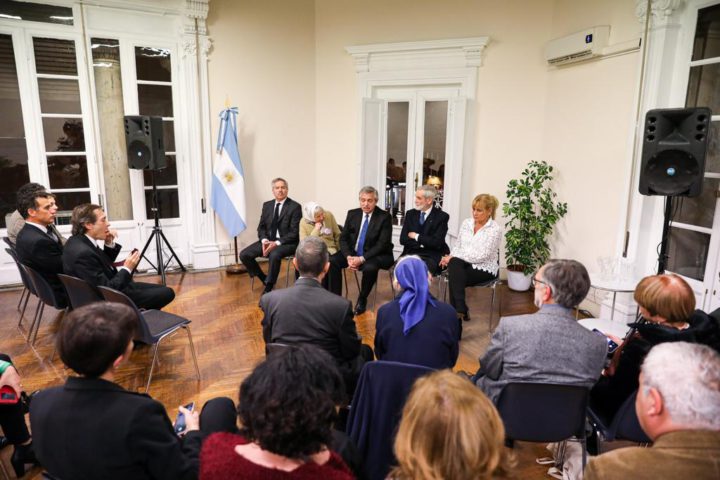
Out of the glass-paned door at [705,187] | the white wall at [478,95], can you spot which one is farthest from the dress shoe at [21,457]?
the glass-paned door at [705,187]

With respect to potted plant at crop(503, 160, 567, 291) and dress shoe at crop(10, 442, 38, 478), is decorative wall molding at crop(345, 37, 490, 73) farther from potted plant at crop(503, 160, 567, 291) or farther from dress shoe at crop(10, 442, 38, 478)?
dress shoe at crop(10, 442, 38, 478)

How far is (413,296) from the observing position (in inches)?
102

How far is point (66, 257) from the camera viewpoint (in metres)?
3.54

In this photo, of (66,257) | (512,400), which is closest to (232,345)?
(66,257)

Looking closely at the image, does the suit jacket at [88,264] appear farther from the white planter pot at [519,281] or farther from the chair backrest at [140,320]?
the white planter pot at [519,281]

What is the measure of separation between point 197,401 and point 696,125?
12.9ft

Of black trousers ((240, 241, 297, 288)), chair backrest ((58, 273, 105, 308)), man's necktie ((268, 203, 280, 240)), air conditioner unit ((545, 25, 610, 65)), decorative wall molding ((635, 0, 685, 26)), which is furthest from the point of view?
man's necktie ((268, 203, 280, 240))

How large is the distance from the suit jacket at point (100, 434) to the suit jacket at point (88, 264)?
2.14 metres

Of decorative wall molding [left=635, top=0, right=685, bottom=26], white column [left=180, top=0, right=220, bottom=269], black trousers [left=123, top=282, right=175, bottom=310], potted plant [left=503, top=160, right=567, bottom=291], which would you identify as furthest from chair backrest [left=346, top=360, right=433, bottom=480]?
white column [left=180, top=0, right=220, bottom=269]

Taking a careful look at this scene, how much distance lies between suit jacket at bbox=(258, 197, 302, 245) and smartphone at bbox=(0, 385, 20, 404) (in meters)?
3.48

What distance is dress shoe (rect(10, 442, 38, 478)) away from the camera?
2.57 meters

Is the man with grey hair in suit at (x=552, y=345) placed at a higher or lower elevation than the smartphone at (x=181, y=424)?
higher

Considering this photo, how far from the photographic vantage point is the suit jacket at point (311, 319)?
8.43 feet

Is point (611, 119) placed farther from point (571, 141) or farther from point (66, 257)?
point (66, 257)
